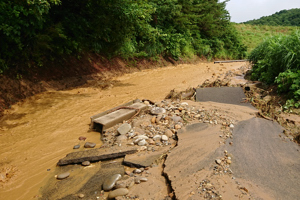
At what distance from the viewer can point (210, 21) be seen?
61.0ft

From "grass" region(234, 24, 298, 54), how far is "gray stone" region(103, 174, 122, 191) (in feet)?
83.7

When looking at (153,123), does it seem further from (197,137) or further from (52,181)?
(52,181)

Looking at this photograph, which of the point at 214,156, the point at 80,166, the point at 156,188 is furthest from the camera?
the point at 80,166

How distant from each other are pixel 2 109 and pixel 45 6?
257cm

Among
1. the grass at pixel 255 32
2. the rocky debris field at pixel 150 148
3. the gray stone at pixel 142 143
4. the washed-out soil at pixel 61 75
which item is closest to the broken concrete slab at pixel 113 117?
the rocky debris field at pixel 150 148

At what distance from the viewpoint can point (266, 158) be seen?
2.64m

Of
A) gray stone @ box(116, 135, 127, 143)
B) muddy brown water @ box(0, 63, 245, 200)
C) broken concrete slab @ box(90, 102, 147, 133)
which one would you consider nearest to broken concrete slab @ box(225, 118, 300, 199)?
gray stone @ box(116, 135, 127, 143)

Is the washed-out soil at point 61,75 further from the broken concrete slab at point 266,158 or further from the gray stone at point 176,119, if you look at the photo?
the broken concrete slab at point 266,158

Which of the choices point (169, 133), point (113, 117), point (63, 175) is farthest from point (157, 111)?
point (63, 175)

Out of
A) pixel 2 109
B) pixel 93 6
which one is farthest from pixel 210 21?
pixel 2 109

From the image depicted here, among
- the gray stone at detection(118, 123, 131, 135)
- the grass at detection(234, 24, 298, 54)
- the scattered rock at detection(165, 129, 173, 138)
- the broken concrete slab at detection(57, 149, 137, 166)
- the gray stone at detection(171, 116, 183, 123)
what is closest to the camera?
the broken concrete slab at detection(57, 149, 137, 166)

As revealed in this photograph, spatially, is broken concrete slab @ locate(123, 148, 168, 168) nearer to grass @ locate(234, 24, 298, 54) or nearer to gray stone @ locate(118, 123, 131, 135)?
gray stone @ locate(118, 123, 131, 135)

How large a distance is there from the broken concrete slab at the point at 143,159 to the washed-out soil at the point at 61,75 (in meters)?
3.58

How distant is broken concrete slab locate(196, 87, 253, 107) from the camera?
5.09 meters
